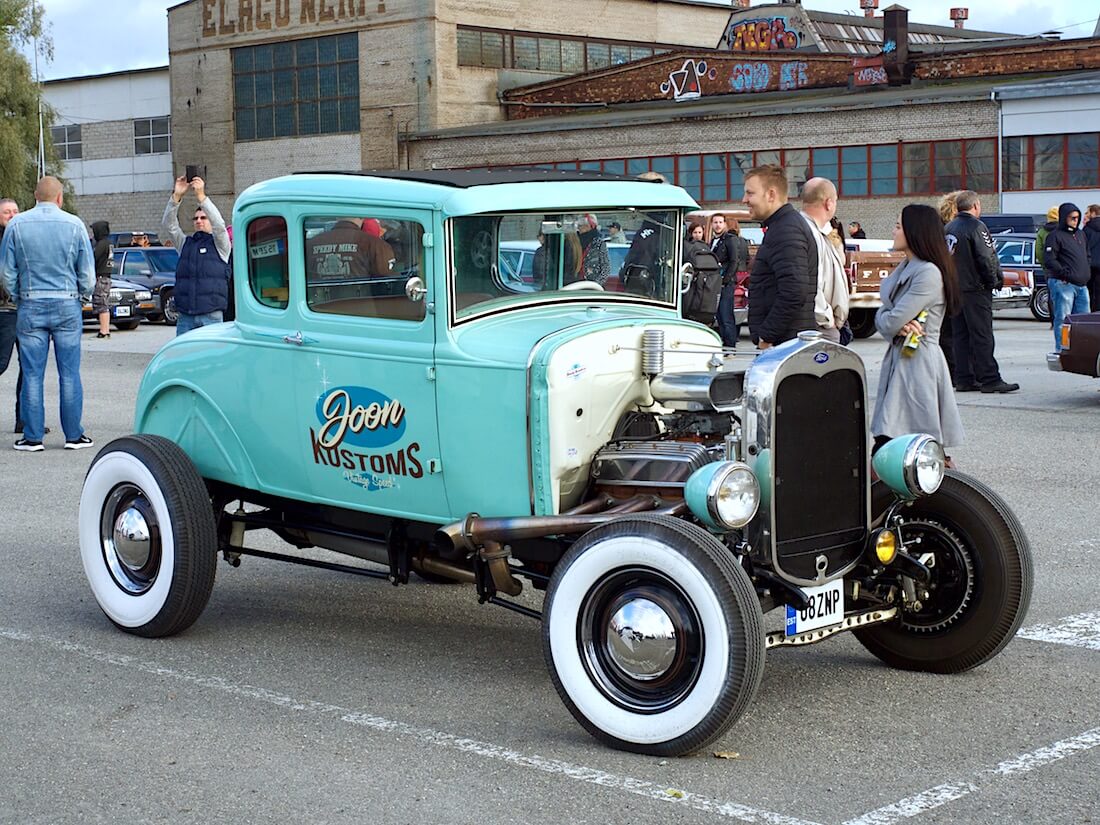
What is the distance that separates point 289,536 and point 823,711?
8.47ft

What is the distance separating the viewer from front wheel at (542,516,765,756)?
4.82 meters

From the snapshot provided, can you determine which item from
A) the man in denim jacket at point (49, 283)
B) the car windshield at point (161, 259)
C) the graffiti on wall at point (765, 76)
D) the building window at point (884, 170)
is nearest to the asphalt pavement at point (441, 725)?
the man in denim jacket at point (49, 283)

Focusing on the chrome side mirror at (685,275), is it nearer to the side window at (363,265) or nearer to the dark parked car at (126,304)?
the side window at (363,265)

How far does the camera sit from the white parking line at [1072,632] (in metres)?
6.36

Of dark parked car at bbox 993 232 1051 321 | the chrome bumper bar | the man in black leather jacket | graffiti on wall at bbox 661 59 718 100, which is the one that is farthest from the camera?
graffiti on wall at bbox 661 59 718 100

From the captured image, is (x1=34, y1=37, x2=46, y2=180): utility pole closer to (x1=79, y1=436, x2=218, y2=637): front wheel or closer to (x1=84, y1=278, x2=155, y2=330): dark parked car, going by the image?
(x1=84, y1=278, x2=155, y2=330): dark parked car

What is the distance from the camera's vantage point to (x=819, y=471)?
5469mm

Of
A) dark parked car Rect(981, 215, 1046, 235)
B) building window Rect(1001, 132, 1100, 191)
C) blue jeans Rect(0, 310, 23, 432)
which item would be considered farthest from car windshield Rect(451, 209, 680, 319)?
building window Rect(1001, 132, 1100, 191)

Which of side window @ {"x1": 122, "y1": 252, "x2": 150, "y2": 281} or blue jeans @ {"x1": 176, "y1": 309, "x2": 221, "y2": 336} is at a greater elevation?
side window @ {"x1": 122, "y1": 252, "x2": 150, "y2": 281}

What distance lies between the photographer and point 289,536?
686 centimetres

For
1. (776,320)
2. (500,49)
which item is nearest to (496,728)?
(776,320)

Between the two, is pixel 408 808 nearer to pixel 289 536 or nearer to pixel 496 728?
pixel 496 728

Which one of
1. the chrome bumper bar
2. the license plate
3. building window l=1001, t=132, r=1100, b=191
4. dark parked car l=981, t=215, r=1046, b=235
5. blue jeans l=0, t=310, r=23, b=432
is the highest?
building window l=1001, t=132, r=1100, b=191

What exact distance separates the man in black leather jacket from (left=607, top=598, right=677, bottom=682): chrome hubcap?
973 centimetres
